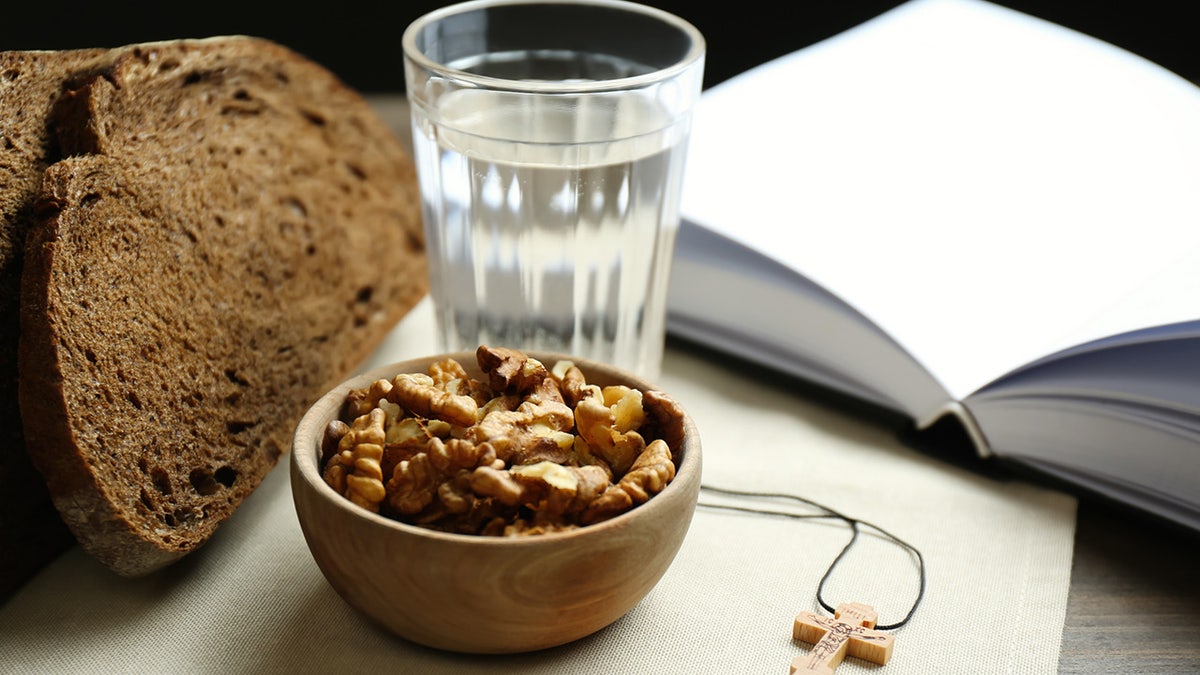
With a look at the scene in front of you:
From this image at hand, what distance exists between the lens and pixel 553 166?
101cm

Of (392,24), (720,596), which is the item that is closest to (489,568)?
(720,596)

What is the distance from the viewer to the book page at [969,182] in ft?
3.49

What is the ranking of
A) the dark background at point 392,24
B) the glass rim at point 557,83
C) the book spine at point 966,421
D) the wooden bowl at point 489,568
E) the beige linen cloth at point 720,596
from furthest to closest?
1. the dark background at point 392,24
2. the book spine at point 966,421
3. the glass rim at point 557,83
4. the beige linen cloth at point 720,596
5. the wooden bowl at point 489,568

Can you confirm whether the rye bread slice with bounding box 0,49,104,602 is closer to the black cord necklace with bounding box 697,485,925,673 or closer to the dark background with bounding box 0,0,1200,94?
the black cord necklace with bounding box 697,485,925,673

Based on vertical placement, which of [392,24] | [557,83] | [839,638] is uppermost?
[557,83]

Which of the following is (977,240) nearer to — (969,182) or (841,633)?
(969,182)

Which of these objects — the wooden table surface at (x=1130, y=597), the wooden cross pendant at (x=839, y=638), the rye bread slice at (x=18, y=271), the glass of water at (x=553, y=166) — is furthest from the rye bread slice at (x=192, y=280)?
the wooden table surface at (x=1130, y=597)

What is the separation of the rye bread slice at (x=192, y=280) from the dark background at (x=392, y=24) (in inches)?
28.1

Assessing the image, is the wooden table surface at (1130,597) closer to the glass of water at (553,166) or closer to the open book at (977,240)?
the open book at (977,240)

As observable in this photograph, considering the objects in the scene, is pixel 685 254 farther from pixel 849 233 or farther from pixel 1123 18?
pixel 1123 18

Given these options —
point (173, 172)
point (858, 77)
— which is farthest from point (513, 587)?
point (858, 77)

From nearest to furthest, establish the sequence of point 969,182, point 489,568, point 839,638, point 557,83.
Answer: point 489,568, point 839,638, point 557,83, point 969,182

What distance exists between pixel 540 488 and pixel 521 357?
157 mm

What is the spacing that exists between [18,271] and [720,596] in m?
0.58
